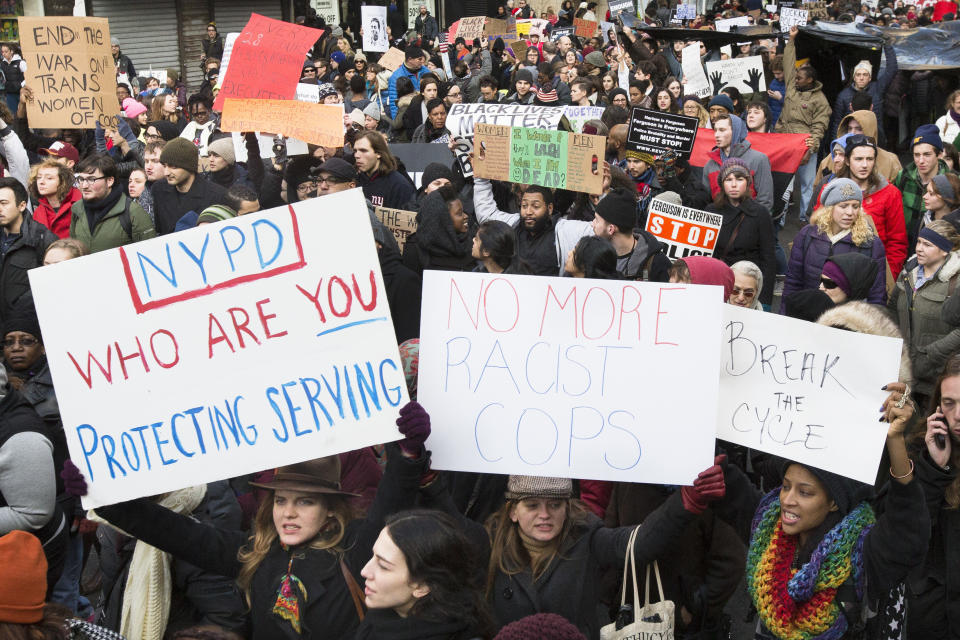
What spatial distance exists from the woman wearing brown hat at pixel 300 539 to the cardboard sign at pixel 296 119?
4.99 meters

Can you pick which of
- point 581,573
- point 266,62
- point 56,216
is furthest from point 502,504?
point 266,62

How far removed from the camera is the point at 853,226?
628cm

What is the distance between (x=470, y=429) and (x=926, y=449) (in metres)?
1.35

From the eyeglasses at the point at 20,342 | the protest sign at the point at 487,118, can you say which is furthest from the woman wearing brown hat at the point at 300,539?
the protest sign at the point at 487,118

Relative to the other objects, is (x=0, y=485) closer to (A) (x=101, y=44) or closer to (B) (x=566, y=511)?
(B) (x=566, y=511)

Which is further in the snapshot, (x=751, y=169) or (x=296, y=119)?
(x=751, y=169)

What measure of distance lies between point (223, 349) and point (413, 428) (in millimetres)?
642

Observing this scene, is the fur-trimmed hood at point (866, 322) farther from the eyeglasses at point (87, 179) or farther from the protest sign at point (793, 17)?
the protest sign at point (793, 17)

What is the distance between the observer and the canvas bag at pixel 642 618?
3.12 m

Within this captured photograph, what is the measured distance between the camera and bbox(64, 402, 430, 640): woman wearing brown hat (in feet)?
10.1

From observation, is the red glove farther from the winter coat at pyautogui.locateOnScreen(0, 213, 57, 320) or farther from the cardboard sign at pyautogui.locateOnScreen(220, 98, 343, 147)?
the cardboard sign at pyautogui.locateOnScreen(220, 98, 343, 147)

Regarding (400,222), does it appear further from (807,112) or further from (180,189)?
(807,112)

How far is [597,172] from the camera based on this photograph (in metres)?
7.05

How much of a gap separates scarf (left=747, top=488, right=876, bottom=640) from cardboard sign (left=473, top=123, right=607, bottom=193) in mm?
4046
